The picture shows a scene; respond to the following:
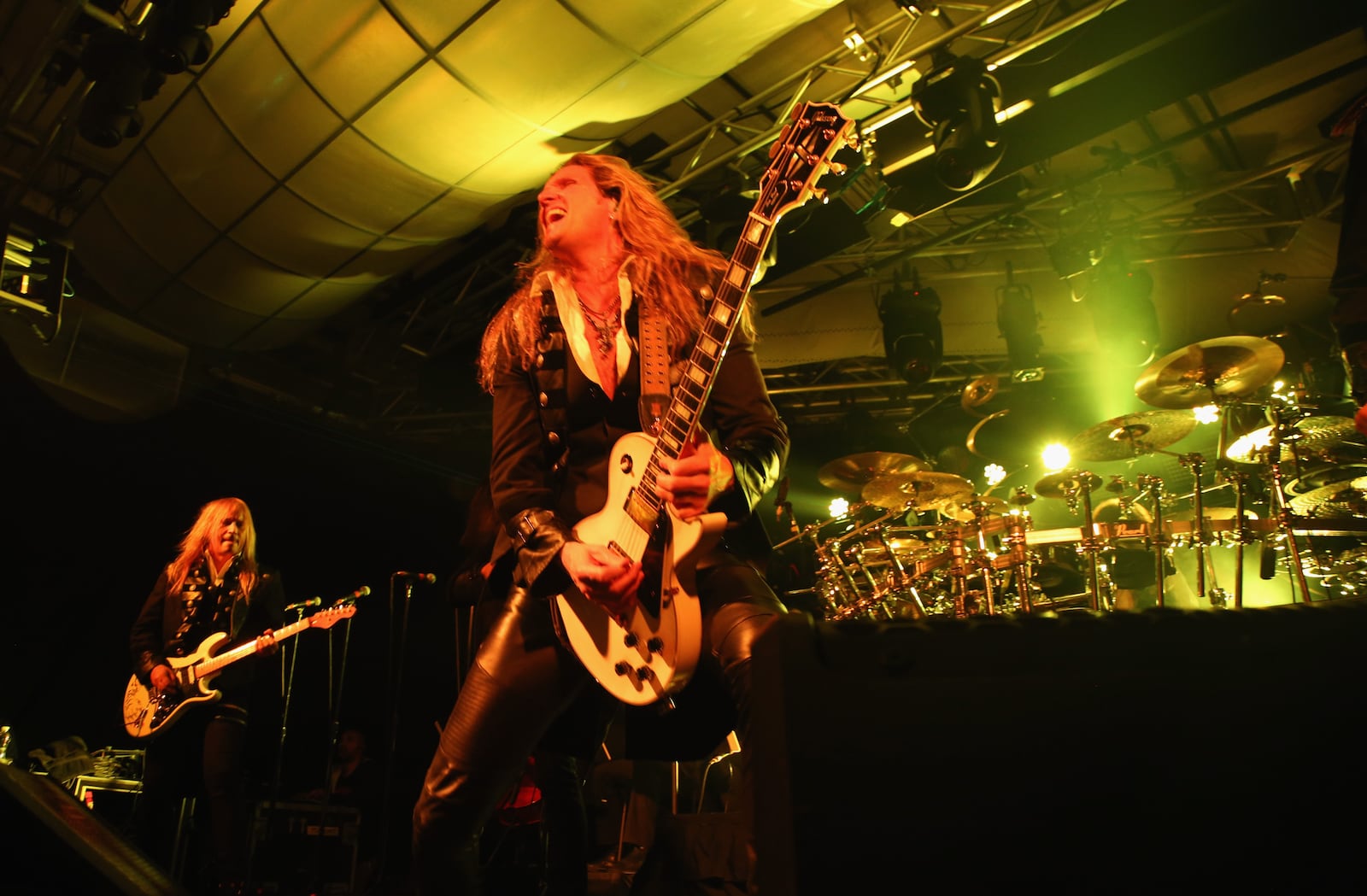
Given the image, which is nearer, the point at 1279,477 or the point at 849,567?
the point at 1279,477

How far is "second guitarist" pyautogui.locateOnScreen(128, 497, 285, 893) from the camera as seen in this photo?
4.75 metres

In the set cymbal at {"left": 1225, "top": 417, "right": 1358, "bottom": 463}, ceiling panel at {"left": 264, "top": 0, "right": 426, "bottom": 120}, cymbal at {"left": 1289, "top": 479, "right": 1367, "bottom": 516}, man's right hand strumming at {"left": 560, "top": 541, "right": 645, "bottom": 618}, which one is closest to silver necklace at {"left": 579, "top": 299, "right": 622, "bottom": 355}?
man's right hand strumming at {"left": 560, "top": 541, "right": 645, "bottom": 618}

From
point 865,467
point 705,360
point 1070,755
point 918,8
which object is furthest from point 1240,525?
point 1070,755

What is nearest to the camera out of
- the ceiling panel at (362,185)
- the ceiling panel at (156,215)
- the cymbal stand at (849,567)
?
the ceiling panel at (362,185)

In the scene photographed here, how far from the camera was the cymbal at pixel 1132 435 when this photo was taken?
21.4 ft

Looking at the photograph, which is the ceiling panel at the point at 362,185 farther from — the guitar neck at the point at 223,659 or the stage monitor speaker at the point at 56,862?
the stage monitor speaker at the point at 56,862

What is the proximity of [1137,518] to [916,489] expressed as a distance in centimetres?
175

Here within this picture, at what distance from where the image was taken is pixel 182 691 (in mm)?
5113

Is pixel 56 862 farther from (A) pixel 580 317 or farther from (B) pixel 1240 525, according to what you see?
(B) pixel 1240 525

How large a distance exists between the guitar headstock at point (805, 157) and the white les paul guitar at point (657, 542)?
113 mm

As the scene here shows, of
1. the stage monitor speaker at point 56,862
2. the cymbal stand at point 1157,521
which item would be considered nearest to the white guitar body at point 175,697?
the stage monitor speaker at point 56,862

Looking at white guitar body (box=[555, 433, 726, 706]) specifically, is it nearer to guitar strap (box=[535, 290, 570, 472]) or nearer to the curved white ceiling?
guitar strap (box=[535, 290, 570, 472])

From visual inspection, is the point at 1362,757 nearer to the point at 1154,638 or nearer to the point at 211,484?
the point at 1154,638

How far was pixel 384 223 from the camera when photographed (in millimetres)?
6137
